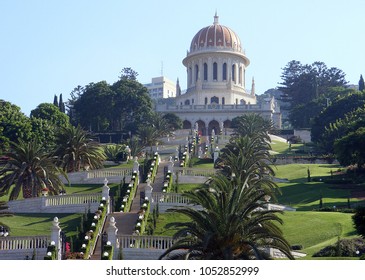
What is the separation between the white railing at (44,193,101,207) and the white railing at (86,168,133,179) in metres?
10.1

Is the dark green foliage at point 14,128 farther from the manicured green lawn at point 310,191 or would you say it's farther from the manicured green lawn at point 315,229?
the manicured green lawn at point 315,229

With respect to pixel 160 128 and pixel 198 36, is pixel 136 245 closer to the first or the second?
pixel 160 128

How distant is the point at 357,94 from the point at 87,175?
47406mm

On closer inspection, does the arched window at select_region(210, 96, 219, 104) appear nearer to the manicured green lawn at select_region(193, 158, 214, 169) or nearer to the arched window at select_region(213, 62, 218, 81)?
the arched window at select_region(213, 62, 218, 81)

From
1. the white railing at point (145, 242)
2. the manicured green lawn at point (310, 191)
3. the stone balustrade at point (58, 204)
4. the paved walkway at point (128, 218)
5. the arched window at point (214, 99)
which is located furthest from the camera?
the arched window at point (214, 99)

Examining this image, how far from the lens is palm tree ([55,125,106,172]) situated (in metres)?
57.2

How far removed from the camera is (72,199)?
149 ft

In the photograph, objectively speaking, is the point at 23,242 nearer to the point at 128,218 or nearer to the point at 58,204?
the point at 128,218

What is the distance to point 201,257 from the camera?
27953mm

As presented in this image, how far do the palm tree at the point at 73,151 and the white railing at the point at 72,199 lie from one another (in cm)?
1094

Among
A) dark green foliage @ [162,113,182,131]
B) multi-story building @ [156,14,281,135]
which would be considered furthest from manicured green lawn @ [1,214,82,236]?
multi-story building @ [156,14,281,135]

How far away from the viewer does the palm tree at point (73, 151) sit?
188 ft

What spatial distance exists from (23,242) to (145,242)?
5713mm

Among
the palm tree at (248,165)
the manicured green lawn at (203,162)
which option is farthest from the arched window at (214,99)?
the palm tree at (248,165)
